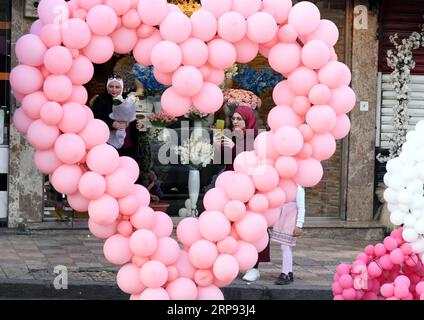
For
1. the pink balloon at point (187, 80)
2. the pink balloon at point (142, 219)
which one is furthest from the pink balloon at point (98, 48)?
the pink balloon at point (142, 219)

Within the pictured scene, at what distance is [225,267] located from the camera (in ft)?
15.2

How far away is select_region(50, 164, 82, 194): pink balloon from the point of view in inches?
180

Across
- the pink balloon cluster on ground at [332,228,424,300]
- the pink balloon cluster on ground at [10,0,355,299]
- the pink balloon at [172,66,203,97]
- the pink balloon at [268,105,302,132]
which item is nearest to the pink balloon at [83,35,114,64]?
the pink balloon cluster on ground at [10,0,355,299]

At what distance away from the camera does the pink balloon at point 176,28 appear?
4.64 meters

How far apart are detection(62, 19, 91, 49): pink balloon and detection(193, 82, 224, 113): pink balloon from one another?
2.12 ft

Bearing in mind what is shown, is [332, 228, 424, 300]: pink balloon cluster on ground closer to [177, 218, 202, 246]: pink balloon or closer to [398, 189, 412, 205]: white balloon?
[398, 189, 412, 205]: white balloon

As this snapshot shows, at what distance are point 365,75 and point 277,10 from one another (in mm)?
6987

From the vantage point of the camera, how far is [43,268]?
29.0ft

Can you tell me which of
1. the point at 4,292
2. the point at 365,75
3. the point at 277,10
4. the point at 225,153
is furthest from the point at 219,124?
the point at 277,10

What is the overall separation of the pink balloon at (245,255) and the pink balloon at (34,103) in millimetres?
1224

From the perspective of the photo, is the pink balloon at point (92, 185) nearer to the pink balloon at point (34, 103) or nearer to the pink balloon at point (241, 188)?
the pink balloon at point (34, 103)
